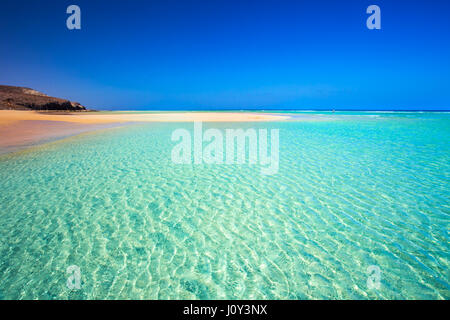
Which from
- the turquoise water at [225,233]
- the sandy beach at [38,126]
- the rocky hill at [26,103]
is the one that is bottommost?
the turquoise water at [225,233]

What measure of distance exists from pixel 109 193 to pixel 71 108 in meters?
73.0

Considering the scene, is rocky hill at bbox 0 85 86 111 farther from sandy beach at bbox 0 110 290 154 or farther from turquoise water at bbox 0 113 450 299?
turquoise water at bbox 0 113 450 299

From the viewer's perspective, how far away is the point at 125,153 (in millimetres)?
9734

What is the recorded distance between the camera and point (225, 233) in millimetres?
3740

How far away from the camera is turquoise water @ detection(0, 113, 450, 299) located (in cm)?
266

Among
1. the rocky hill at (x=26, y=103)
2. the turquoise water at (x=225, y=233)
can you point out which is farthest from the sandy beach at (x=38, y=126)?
the rocky hill at (x=26, y=103)

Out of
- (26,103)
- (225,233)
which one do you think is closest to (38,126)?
(225,233)

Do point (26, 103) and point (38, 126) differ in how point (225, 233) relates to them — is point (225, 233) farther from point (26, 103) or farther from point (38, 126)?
point (26, 103)

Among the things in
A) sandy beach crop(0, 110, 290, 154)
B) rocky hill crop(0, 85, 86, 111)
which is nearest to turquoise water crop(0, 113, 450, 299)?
sandy beach crop(0, 110, 290, 154)

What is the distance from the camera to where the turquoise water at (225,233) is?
2660 mm

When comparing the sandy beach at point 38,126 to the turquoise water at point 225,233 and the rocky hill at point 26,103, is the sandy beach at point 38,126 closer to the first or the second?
the turquoise water at point 225,233

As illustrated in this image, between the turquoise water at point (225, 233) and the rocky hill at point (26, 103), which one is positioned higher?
the rocky hill at point (26, 103)
